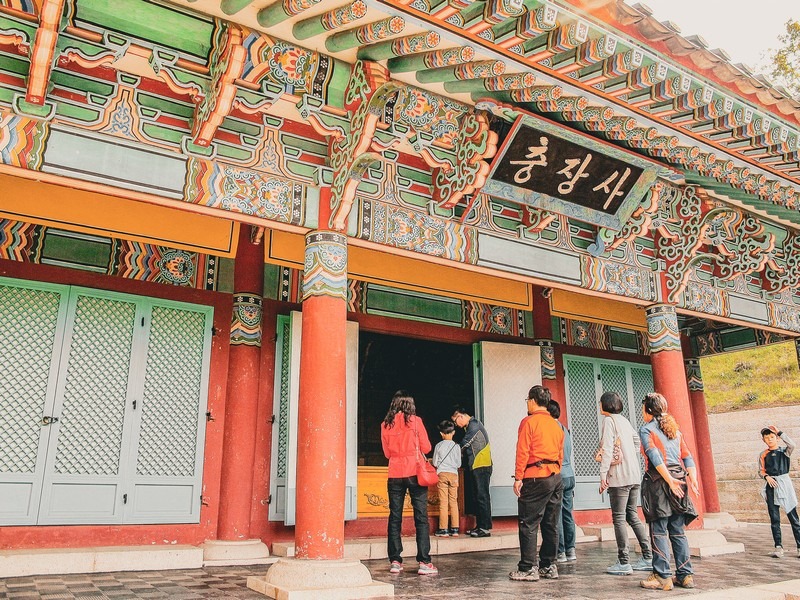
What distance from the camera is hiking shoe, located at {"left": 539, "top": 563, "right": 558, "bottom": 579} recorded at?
4.87 meters

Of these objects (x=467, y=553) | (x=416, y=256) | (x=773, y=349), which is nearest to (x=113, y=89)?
(x=416, y=256)

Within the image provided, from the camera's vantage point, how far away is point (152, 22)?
4156 millimetres

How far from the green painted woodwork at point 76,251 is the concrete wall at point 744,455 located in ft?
40.0

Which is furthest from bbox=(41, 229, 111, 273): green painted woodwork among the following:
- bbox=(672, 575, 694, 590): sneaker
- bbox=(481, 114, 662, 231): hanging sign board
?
bbox=(672, 575, 694, 590): sneaker

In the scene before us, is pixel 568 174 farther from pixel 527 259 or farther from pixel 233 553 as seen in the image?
pixel 233 553

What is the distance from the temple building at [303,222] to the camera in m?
4.23

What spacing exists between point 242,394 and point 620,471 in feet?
11.8

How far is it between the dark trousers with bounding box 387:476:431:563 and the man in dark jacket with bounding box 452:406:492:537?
6.95 feet

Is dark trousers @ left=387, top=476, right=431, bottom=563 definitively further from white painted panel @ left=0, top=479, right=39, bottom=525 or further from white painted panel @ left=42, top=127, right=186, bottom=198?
white painted panel @ left=0, top=479, right=39, bottom=525

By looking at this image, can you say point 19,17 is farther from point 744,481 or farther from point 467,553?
point 744,481

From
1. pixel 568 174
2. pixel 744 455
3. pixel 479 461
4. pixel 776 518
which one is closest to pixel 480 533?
pixel 479 461

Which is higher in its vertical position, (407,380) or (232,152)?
(232,152)

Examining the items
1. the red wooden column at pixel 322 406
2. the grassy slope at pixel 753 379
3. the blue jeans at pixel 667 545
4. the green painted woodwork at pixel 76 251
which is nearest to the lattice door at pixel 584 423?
the blue jeans at pixel 667 545

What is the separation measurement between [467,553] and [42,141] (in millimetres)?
5528
